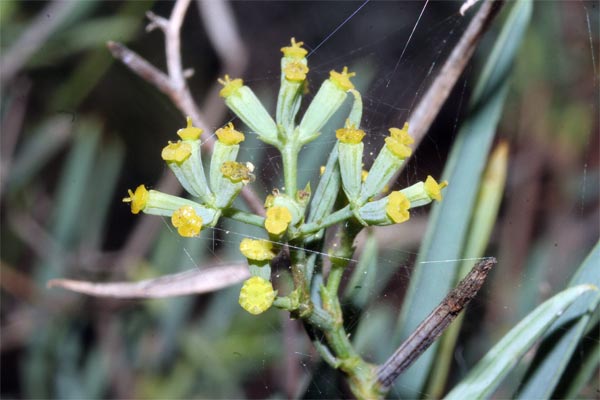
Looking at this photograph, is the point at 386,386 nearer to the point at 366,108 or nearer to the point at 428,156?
the point at 366,108

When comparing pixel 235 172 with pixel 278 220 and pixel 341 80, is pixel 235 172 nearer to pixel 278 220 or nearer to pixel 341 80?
pixel 278 220

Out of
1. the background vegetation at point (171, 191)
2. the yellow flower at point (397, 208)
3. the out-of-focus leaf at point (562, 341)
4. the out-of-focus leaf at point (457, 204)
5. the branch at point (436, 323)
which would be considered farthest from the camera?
the background vegetation at point (171, 191)

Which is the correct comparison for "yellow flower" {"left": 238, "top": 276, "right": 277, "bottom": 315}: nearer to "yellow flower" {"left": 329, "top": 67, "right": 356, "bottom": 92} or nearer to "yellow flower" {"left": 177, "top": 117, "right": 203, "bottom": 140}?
"yellow flower" {"left": 177, "top": 117, "right": 203, "bottom": 140}

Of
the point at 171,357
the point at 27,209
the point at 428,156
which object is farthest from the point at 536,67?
the point at 27,209

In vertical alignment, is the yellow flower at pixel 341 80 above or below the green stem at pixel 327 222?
above

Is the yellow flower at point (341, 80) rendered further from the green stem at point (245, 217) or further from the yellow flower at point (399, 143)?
the green stem at point (245, 217)

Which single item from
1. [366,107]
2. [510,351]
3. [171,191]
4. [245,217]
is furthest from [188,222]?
[171,191]

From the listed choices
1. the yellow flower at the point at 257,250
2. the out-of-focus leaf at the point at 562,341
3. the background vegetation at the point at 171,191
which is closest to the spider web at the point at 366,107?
the background vegetation at the point at 171,191

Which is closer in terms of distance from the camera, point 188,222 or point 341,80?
point 188,222
